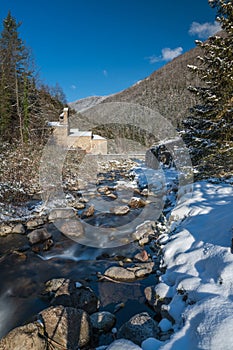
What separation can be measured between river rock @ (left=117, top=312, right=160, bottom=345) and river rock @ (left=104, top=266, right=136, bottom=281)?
171 centimetres

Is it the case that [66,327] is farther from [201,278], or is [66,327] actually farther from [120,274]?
[201,278]

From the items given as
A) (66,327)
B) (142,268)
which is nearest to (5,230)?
(142,268)

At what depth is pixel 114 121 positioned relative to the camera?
49.8m

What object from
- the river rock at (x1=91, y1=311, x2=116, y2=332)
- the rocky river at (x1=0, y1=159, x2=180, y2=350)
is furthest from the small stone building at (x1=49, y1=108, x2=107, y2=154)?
the river rock at (x1=91, y1=311, x2=116, y2=332)

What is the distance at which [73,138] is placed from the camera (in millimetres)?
32094

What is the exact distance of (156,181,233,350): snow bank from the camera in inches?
114

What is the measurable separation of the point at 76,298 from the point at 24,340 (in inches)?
60.4

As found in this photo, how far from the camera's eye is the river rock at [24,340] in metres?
3.24

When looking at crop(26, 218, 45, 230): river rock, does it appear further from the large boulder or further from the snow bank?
the snow bank

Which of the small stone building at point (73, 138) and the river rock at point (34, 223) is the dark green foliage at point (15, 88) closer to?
the small stone building at point (73, 138)

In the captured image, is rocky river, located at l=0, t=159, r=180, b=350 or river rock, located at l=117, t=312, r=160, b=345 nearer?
river rock, located at l=117, t=312, r=160, b=345

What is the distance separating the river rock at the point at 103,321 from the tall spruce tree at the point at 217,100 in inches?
232

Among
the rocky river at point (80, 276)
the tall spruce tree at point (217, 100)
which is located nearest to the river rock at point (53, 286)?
the rocky river at point (80, 276)

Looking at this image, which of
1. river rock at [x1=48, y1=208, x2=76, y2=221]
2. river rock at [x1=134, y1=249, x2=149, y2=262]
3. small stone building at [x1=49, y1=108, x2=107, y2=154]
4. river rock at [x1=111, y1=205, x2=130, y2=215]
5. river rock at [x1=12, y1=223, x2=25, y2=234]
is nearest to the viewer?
river rock at [x1=134, y1=249, x2=149, y2=262]
